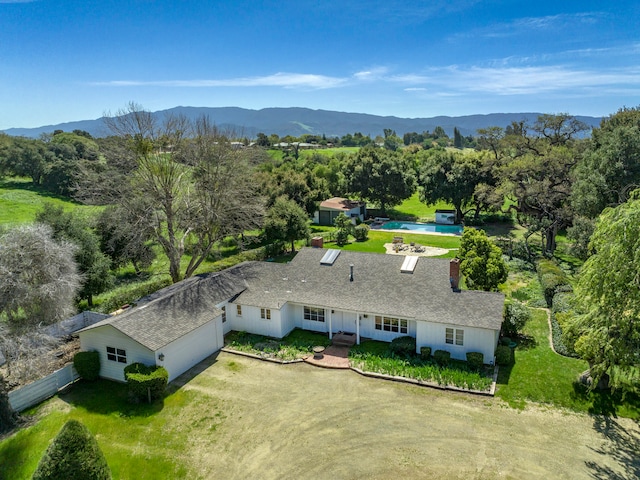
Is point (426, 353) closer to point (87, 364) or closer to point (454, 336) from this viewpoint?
point (454, 336)

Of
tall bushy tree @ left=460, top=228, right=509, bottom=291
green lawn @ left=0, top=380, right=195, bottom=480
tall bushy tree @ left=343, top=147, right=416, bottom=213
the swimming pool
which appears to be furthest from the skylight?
tall bushy tree @ left=343, top=147, right=416, bottom=213

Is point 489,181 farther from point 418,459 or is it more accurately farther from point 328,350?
point 418,459

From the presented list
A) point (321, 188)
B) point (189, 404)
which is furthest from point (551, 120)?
point (189, 404)

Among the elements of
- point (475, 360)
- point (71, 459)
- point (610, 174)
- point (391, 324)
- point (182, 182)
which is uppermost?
point (182, 182)

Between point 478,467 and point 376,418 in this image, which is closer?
point 478,467

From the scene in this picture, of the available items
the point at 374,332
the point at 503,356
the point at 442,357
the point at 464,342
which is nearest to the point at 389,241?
the point at 374,332

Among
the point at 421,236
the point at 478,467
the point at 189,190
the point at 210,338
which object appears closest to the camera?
the point at 478,467
